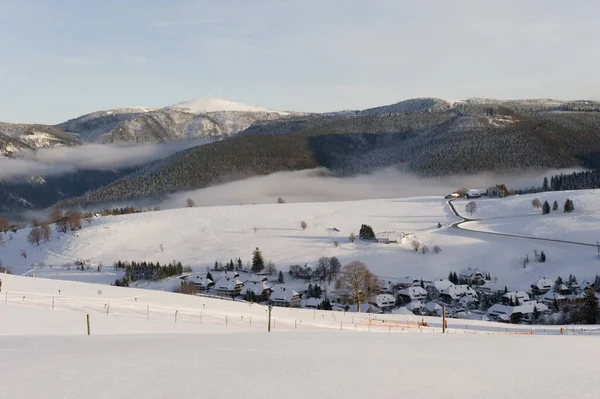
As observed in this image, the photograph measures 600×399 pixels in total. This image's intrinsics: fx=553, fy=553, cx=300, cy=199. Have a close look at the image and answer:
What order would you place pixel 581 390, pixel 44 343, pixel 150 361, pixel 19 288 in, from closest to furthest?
pixel 581 390
pixel 150 361
pixel 44 343
pixel 19 288

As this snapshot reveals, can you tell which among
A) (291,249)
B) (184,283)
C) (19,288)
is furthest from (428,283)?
(19,288)

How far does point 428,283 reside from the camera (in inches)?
3290

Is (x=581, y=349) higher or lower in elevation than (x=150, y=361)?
lower

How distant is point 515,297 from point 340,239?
42.5 m

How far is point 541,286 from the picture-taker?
76.7 metres

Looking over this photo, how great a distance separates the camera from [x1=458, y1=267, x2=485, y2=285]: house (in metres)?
83.8

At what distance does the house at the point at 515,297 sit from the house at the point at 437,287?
867 centimetres

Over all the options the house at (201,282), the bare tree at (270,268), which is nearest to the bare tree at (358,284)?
the bare tree at (270,268)

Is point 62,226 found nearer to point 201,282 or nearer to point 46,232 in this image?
point 46,232

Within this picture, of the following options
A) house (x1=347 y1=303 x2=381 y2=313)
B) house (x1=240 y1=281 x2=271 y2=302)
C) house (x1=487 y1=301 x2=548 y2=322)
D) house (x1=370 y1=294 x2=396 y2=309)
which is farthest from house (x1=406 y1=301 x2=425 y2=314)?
house (x1=240 y1=281 x2=271 y2=302)

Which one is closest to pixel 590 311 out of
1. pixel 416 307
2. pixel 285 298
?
pixel 416 307

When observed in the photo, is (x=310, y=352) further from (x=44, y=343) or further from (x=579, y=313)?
(x=579, y=313)

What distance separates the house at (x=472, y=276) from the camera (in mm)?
83812

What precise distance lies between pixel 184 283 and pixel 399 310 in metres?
31.1
